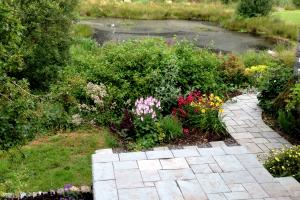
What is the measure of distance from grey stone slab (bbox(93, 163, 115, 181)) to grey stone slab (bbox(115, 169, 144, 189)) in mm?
81

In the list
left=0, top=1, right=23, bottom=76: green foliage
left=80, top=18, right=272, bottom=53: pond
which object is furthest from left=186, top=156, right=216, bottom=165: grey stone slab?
left=80, top=18, right=272, bottom=53: pond

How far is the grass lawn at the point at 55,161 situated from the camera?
573 cm

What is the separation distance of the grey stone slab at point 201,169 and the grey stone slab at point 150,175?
47cm

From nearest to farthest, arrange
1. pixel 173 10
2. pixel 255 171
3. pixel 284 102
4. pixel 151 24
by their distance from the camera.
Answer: pixel 255 171, pixel 284 102, pixel 151 24, pixel 173 10

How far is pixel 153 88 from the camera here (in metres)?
7.94

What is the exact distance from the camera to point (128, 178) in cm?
504

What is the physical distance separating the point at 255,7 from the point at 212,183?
19.5 metres

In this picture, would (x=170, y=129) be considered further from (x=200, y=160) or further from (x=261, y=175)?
(x=261, y=175)

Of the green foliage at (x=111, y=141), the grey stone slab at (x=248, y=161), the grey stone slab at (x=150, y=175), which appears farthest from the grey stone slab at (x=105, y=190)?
the green foliage at (x=111, y=141)

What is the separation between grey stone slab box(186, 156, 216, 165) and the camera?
5523 mm

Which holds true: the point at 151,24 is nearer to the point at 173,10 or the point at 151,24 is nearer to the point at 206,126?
the point at 173,10

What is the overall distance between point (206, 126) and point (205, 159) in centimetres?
151

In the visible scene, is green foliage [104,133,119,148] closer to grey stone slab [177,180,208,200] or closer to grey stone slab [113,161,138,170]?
grey stone slab [113,161,138,170]

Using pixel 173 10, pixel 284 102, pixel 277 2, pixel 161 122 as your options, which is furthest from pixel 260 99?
pixel 277 2
